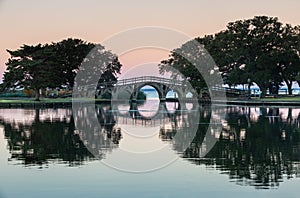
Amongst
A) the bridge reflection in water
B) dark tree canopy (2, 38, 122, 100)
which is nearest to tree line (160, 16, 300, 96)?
dark tree canopy (2, 38, 122, 100)

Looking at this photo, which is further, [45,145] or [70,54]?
[70,54]

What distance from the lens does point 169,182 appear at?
518 inches

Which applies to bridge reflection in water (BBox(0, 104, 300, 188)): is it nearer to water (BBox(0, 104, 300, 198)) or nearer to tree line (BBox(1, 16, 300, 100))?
water (BBox(0, 104, 300, 198))

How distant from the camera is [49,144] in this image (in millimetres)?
20875

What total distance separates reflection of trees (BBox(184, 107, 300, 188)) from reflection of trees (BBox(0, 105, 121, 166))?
3646mm

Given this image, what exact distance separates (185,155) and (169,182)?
15.6 ft

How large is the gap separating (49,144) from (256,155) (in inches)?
314

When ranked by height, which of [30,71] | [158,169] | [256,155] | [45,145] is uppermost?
[30,71]

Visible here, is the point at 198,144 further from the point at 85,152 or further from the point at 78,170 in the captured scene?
the point at 78,170

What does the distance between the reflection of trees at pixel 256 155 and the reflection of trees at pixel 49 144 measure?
3.65 meters

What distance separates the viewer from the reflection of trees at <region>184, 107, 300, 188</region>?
13609 millimetres

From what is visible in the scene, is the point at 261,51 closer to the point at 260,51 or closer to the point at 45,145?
the point at 260,51

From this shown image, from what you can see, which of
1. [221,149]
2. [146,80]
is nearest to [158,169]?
[221,149]

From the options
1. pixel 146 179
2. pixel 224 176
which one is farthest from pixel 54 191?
pixel 224 176
